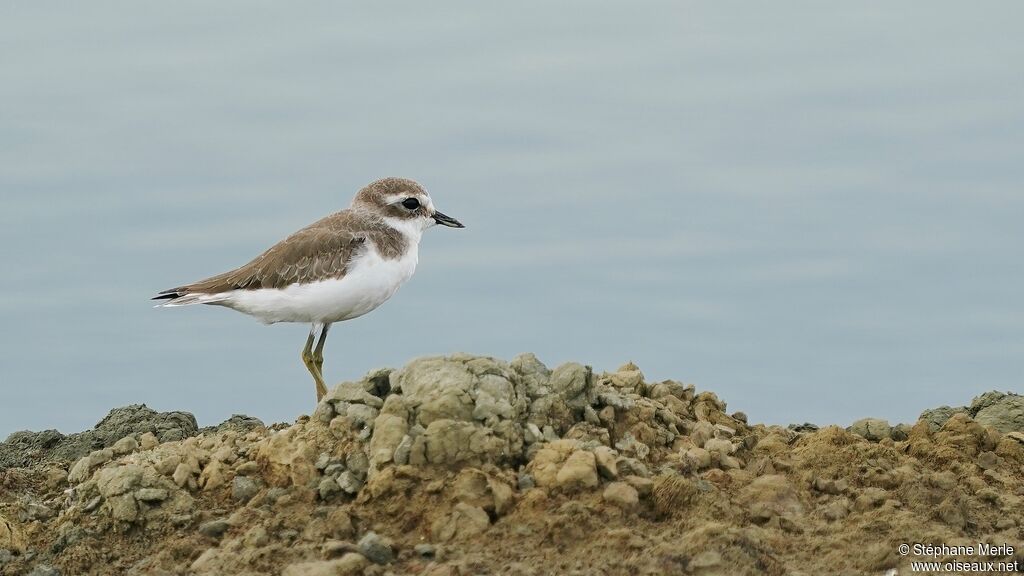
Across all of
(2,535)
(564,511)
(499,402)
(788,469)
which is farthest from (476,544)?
(2,535)

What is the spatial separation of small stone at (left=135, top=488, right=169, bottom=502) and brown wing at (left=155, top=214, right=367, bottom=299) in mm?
3512

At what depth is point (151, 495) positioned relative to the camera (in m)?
10.0

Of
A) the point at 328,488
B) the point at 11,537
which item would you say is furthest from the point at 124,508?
the point at 328,488

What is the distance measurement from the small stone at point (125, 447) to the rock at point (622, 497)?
4.97 metres

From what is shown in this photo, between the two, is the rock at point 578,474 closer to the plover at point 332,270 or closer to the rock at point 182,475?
the rock at point 182,475

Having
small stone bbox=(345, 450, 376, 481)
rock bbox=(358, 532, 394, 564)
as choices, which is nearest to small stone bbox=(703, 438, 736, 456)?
small stone bbox=(345, 450, 376, 481)

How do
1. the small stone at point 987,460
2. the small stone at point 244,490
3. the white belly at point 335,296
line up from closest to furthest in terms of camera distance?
the small stone at point 244,490
the small stone at point 987,460
the white belly at point 335,296

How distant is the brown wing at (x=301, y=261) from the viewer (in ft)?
42.9

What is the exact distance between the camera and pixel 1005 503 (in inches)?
408

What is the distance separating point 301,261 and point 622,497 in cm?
536

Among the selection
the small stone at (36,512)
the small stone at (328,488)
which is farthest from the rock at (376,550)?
the small stone at (36,512)

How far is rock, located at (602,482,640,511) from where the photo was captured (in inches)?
357

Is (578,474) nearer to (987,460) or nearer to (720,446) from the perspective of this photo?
(720,446)

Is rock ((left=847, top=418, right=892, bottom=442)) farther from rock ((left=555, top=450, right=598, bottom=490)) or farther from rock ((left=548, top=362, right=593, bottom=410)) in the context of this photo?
rock ((left=555, top=450, right=598, bottom=490))
